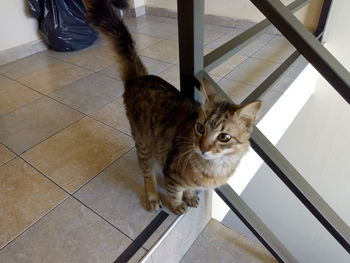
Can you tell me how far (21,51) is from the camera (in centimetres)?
233

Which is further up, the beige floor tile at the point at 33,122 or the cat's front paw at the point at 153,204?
the beige floor tile at the point at 33,122

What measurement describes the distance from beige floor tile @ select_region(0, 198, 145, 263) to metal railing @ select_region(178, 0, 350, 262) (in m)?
0.53

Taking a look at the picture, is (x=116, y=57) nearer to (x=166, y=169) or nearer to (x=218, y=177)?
(x=166, y=169)

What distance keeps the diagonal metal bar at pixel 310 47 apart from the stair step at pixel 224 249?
930 millimetres

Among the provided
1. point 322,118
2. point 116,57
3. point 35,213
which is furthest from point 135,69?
point 322,118

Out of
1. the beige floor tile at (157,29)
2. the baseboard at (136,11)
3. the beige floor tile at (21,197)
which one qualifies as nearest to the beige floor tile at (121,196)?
the beige floor tile at (21,197)

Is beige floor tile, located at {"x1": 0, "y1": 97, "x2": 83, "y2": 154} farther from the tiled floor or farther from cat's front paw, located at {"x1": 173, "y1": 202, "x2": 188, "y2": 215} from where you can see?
cat's front paw, located at {"x1": 173, "y1": 202, "x2": 188, "y2": 215}

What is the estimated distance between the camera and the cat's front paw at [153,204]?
3.82 ft

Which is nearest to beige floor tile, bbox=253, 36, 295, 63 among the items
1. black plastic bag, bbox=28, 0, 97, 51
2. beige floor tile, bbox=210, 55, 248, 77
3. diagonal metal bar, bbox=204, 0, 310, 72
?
beige floor tile, bbox=210, 55, 248, 77

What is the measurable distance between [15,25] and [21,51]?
20 cm

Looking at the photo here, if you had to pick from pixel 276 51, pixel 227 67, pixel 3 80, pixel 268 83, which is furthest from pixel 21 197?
pixel 276 51

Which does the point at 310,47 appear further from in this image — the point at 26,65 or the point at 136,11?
the point at 136,11

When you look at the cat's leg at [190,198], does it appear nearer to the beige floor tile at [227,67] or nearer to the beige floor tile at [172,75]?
the beige floor tile at [172,75]

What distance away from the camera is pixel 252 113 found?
842 millimetres
